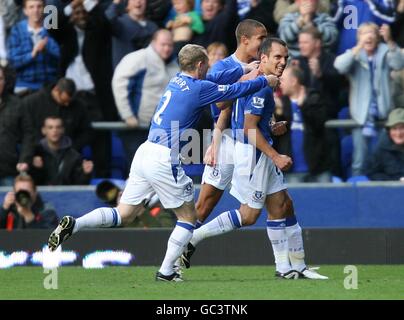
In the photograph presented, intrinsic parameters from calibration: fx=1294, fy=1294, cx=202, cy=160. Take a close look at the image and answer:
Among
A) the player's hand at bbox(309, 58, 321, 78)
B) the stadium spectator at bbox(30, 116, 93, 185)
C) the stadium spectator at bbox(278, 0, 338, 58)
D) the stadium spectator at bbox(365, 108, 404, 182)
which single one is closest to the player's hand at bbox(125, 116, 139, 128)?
the stadium spectator at bbox(30, 116, 93, 185)

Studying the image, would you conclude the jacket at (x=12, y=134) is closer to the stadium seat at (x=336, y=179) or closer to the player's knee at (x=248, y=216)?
the stadium seat at (x=336, y=179)

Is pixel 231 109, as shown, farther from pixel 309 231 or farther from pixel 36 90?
pixel 36 90

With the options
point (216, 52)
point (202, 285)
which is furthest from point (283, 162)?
point (216, 52)

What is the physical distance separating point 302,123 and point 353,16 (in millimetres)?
1349

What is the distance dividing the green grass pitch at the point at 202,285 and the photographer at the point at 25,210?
37.9 inches

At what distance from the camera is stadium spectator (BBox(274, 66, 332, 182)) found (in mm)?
13734

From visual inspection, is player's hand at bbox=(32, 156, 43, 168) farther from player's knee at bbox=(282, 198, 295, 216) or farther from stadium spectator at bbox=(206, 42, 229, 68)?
player's knee at bbox=(282, 198, 295, 216)

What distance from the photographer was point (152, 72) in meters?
14.0

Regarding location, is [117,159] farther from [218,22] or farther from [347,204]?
[347,204]

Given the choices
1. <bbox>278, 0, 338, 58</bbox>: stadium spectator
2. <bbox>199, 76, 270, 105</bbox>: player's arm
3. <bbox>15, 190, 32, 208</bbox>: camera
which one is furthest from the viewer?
<bbox>278, 0, 338, 58</bbox>: stadium spectator

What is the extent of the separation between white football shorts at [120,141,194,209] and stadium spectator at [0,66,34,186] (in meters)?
3.87

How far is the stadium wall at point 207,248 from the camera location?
1316 centimetres

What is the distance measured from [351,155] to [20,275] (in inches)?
160
